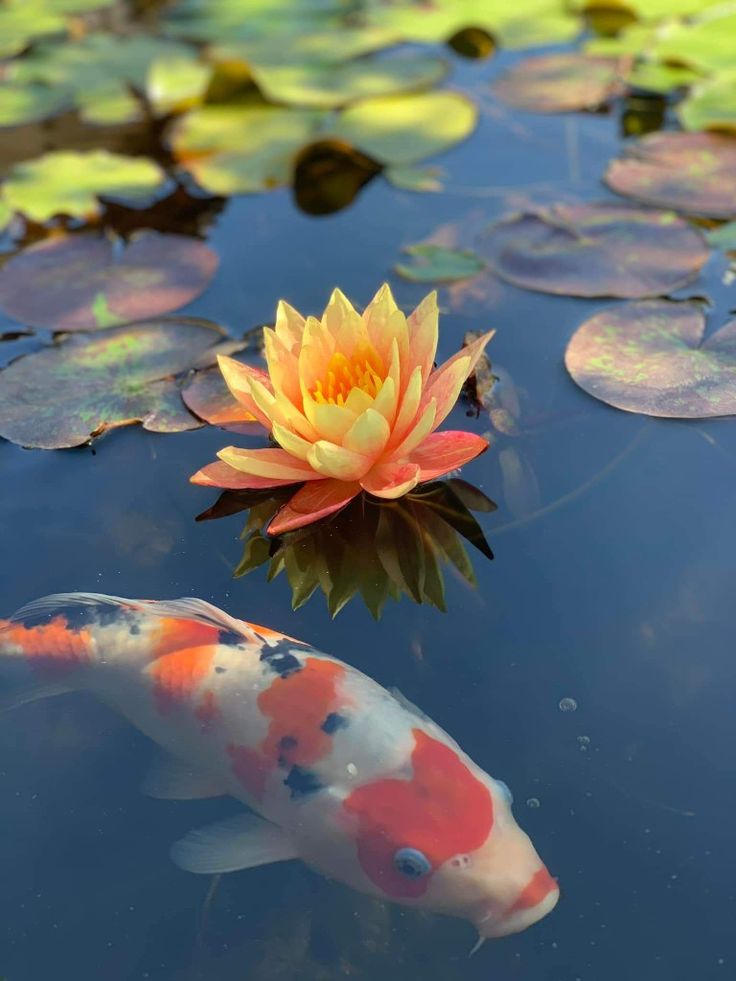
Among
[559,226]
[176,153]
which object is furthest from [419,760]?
[176,153]

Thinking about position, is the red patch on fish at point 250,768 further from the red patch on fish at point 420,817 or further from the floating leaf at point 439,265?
the floating leaf at point 439,265

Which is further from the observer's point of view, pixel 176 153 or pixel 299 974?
pixel 176 153

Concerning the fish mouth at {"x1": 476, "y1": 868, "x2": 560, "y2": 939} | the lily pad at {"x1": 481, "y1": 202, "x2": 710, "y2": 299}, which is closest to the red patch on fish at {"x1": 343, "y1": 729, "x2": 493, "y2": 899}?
the fish mouth at {"x1": 476, "y1": 868, "x2": 560, "y2": 939}

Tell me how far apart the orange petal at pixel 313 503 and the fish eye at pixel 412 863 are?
2.45ft

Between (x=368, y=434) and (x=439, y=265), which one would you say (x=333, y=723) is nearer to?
(x=368, y=434)

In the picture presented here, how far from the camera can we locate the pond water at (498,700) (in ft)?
5.37

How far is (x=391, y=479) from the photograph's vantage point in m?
2.19

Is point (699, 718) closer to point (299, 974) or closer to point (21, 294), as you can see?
point (299, 974)

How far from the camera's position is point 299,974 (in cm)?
162

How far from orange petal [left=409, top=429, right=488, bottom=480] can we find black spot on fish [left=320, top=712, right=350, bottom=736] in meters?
0.60

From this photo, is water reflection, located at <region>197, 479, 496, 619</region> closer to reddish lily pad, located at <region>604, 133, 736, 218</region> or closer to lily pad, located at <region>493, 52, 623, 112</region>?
reddish lily pad, located at <region>604, 133, 736, 218</region>

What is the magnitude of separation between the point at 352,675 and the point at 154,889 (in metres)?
0.50

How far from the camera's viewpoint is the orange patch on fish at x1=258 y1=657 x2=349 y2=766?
5.89 feet

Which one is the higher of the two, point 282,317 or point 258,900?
point 282,317
